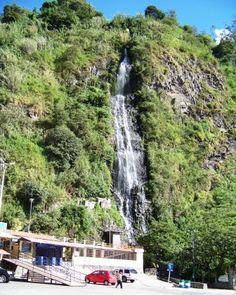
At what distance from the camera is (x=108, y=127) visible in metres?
64.1

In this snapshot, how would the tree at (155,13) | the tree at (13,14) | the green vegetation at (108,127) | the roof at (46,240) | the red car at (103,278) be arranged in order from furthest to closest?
1. the tree at (155,13)
2. the tree at (13,14)
3. the green vegetation at (108,127)
4. the roof at (46,240)
5. the red car at (103,278)

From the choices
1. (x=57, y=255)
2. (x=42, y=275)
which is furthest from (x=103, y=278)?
(x=57, y=255)

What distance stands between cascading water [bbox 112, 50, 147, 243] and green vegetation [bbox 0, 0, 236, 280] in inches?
43.9

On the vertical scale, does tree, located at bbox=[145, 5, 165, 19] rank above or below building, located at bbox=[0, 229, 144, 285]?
above

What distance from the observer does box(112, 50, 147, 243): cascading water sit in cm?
5656

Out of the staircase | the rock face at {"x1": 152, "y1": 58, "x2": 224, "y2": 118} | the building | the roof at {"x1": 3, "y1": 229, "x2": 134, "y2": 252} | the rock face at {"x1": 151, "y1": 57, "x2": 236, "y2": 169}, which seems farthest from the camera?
the rock face at {"x1": 152, "y1": 58, "x2": 224, "y2": 118}

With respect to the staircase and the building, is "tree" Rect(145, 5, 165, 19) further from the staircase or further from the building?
the staircase

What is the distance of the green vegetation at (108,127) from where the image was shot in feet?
161

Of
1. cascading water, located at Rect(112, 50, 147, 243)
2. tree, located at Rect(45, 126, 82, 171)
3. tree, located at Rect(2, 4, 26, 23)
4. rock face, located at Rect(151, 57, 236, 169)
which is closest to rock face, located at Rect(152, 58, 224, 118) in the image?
rock face, located at Rect(151, 57, 236, 169)

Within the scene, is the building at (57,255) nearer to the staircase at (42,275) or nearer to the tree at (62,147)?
the staircase at (42,275)

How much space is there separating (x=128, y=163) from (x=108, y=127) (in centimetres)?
595

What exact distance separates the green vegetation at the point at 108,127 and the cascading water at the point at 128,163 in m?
1.12

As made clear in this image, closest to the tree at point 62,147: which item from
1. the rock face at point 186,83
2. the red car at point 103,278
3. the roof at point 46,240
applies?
the roof at point 46,240

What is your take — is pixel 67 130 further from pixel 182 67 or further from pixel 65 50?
pixel 182 67
